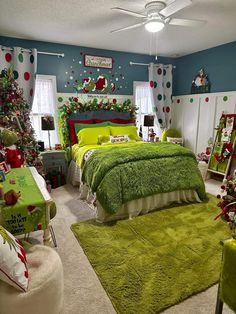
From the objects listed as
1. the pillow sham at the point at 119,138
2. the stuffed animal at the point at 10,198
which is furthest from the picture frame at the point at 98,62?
the stuffed animal at the point at 10,198

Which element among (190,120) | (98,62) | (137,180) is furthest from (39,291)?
(190,120)

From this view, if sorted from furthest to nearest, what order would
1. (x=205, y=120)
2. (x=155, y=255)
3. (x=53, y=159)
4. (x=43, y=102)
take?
(x=205, y=120) → (x=43, y=102) → (x=53, y=159) → (x=155, y=255)

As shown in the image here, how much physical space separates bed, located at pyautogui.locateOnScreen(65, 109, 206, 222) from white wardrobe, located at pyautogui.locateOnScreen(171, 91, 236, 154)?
1.73m

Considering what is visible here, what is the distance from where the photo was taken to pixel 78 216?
2.93 meters

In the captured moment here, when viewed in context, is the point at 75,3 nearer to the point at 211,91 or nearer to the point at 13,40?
the point at 13,40

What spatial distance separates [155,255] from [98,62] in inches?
151

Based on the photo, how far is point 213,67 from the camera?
4508 millimetres

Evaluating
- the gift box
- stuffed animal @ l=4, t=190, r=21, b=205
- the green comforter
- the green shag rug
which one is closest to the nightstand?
the gift box

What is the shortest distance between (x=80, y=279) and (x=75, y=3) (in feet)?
9.42

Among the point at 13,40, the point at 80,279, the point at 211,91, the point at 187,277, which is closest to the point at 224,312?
the point at 187,277

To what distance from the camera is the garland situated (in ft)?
14.0

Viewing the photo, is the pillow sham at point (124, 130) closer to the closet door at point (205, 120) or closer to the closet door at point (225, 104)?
the closet door at point (205, 120)

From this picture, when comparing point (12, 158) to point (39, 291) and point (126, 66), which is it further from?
point (126, 66)

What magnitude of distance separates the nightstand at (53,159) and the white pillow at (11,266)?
2.67m
